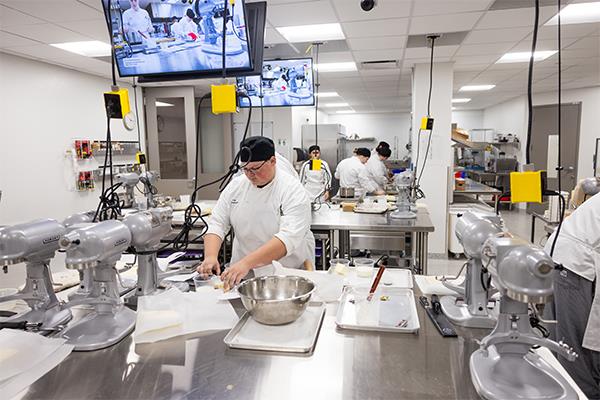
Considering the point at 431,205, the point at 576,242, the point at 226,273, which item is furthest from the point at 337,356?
the point at 431,205

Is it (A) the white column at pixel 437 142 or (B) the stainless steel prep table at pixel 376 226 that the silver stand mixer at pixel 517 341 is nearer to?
(B) the stainless steel prep table at pixel 376 226

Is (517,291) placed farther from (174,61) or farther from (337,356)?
(174,61)

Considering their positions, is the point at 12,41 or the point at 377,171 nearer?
the point at 12,41

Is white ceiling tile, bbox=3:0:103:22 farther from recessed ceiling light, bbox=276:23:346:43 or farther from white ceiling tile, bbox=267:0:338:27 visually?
recessed ceiling light, bbox=276:23:346:43

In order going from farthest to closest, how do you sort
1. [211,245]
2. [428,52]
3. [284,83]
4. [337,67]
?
[337,67] → [428,52] → [284,83] → [211,245]

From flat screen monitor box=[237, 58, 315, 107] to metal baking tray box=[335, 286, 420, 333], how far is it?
3045 millimetres

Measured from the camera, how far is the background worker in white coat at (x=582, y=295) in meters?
2.02

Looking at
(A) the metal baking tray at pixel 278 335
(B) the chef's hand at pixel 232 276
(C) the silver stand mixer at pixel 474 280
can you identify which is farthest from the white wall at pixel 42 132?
(C) the silver stand mixer at pixel 474 280

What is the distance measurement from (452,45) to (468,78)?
2.72m

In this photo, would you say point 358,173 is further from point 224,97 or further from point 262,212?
point 224,97

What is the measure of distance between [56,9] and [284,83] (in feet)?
7.27

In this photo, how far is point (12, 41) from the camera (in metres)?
4.21

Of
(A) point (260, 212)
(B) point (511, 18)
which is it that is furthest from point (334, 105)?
(A) point (260, 212)

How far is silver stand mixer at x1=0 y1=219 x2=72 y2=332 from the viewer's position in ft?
4.58
